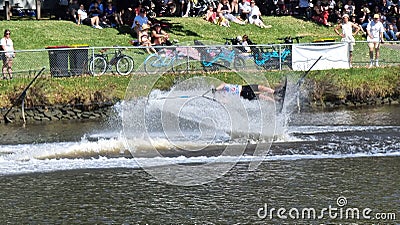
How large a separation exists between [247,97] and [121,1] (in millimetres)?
17771

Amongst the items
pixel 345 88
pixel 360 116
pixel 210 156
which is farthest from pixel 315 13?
pixel 210 156

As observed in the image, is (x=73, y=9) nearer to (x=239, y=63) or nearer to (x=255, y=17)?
(x=255, y=17)

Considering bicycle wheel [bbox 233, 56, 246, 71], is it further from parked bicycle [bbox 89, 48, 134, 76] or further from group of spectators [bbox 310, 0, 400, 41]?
group of spectators [bbox 310, 0, 400, 41]

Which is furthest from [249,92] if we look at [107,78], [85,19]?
[85,19]

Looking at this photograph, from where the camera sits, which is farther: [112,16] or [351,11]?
[351,11]

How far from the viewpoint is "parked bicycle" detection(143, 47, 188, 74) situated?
29859 mm

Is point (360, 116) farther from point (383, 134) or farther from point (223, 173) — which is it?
point (223, 173)

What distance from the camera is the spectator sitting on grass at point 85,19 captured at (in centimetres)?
3847

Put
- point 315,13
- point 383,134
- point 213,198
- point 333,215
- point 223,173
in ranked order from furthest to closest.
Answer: point 315,13 < point 383,134 < point 223,173 < point 213,198 < point 333,215

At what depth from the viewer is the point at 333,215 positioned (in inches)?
567

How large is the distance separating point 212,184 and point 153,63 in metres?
13.5

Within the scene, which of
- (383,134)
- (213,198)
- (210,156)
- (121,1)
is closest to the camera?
(213,198)

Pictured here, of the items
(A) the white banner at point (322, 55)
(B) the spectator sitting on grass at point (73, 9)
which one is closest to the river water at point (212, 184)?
(A) the white banner at point (322, 55)

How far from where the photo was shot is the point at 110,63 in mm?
30359
